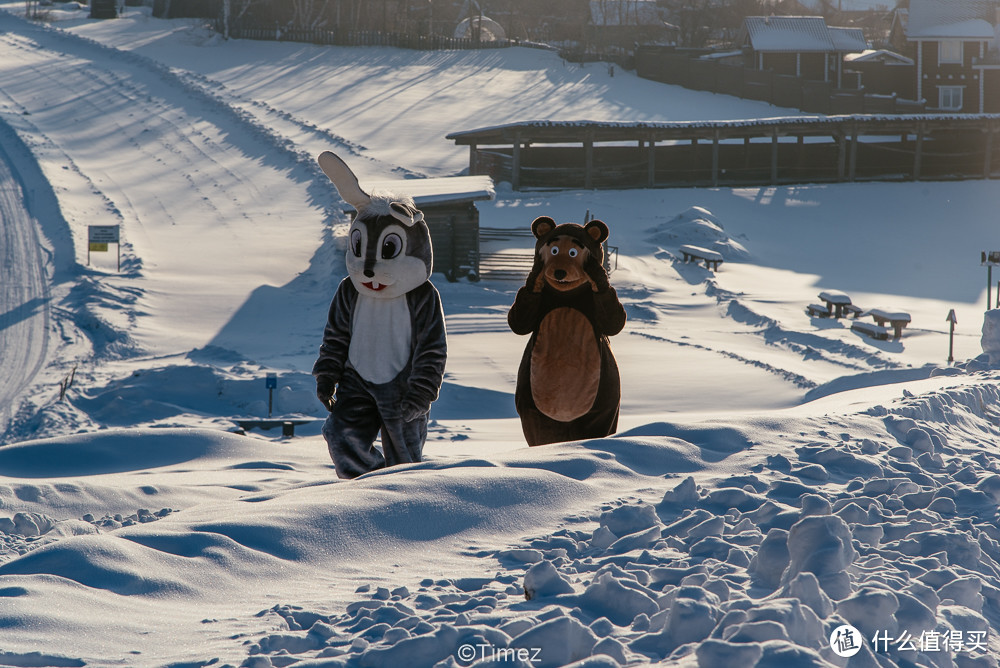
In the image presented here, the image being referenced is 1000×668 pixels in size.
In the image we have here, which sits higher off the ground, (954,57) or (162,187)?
(954,57)

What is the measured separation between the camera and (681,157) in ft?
104

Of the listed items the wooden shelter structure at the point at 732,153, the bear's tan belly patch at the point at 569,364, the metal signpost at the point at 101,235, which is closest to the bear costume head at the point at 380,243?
the bear's tan belly patch at the point at 569,364

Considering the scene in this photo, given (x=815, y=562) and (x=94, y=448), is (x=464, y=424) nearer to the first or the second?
(x=94, y=448)

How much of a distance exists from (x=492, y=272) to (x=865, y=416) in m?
13.8

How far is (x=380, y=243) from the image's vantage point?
230 inches

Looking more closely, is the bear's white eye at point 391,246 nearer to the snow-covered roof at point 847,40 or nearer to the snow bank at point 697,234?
the snow bank at point 697,234

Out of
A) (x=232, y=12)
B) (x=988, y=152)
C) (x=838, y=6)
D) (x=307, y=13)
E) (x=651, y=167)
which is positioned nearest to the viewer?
(x=651, y=167)

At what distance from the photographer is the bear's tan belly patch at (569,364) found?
6531 millimetres

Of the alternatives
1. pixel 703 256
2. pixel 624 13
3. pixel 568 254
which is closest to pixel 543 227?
pixel 568 254

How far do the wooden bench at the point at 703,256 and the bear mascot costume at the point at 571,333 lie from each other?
15.2m

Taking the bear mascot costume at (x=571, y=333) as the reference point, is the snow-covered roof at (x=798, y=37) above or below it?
above

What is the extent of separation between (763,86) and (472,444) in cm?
3679

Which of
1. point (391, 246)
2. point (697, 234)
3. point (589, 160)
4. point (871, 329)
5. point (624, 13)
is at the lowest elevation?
point (871, 329)

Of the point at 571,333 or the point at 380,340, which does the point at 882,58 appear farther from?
the point at 380,340
